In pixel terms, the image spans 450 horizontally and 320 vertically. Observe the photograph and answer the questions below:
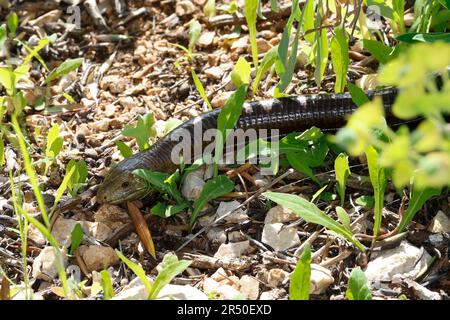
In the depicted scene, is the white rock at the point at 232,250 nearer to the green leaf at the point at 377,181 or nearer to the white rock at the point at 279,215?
the white rock at the point at 279,215

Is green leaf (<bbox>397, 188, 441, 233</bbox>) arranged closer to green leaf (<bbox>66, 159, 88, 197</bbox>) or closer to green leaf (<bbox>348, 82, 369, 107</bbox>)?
green leaf (<bbox>348, 82, 369, 107</bbox>)

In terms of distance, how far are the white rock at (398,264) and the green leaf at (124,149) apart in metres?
1.53

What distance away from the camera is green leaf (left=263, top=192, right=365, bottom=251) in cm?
299

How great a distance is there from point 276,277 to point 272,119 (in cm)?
127

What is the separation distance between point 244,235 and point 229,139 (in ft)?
2.63

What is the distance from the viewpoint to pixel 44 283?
3301 millimetres

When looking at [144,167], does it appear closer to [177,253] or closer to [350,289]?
[177,253]

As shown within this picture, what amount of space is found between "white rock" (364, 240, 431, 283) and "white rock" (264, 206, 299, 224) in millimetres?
506

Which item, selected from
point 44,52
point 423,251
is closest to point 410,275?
point 423,251

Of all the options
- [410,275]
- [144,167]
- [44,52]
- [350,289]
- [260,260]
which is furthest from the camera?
[44,52]

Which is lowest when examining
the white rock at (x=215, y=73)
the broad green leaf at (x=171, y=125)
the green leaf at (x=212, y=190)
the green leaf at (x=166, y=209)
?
the green leaf at (x=166, y=209)

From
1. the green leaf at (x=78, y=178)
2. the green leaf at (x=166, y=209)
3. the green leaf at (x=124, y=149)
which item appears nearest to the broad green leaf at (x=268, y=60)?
the green leaf at (x=124, y=149)

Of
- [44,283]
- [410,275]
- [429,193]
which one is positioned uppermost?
[429,193]

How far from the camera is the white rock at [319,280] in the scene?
2932 millimetres
